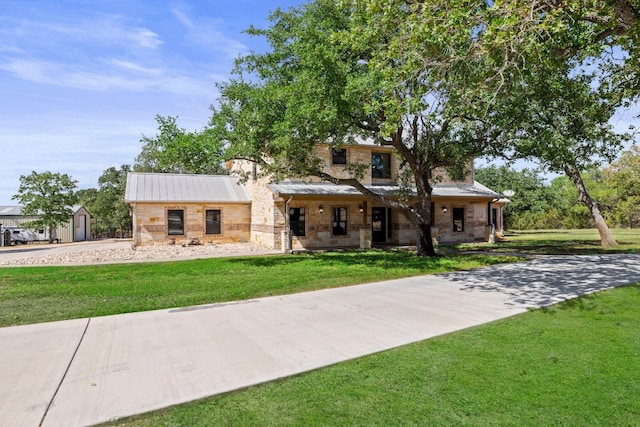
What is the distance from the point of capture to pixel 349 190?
1931 cm

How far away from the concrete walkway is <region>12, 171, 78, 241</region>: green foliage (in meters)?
25.2

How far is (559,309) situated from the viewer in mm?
6344

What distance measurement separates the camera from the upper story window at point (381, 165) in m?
21.4

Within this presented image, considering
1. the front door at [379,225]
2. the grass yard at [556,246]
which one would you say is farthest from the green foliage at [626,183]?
the front door at [379,225]

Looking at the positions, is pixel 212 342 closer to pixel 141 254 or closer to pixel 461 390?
pixel 461 390

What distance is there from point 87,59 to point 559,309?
12.4m

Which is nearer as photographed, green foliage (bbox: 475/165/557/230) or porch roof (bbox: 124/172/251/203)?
porch roof (bbox: 124/172/251/203)

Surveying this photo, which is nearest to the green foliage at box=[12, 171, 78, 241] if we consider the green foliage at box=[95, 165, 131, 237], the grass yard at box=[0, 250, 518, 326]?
the green foliage at box=[95, 165, 131, 237]

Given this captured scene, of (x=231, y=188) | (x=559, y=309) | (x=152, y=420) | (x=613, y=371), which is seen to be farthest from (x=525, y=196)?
(x=152, y=420)

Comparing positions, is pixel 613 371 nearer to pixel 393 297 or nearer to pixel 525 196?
pixel 393 297

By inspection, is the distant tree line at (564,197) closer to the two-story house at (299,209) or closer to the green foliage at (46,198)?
the two-story house at (299,209)

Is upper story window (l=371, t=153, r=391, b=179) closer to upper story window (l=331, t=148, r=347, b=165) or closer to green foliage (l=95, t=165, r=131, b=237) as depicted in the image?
upper story window (l=331, t=148, r=347, b=165)

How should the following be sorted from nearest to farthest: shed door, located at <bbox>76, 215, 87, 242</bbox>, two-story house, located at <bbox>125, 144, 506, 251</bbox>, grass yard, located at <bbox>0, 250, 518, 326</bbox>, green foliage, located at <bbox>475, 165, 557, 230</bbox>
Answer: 1. grass yard, located at <bbox>0, 250, 518, 326</bbox>
2. two-story house, located at <bbox>125, 144, 506, 251</bbox>
3. shed door, located at <bbox>76, 215, 87, 242</bbox>
4. green foliage, located at <bbox>475, 165, 557, 230</bbox>

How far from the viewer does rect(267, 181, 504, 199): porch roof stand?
1772cm
